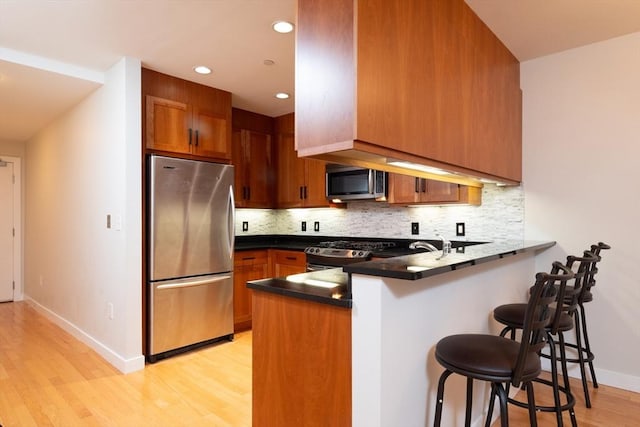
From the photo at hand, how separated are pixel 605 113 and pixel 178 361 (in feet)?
12.9

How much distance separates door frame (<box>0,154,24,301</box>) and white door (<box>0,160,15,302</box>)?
35 millimetres

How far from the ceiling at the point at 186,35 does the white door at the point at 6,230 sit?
238 centimetres

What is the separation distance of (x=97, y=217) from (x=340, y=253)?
89.3 inches

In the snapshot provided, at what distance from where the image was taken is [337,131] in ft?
4.73

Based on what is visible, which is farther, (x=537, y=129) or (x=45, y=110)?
(x=45, y=110)

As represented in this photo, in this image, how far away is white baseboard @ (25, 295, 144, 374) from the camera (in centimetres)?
299

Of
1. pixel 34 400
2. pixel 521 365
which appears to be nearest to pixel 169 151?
pixel 34 400

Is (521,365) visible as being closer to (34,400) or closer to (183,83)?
(34,400)

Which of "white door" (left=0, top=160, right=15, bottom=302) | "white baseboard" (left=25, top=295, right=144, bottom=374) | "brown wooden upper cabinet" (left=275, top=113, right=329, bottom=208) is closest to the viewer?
"white baseboard" (left=25, top=295, right=144, bottom=374)

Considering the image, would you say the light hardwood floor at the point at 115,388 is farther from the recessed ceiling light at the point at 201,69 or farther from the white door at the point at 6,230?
the recessed ceiling light at the point at 201,69

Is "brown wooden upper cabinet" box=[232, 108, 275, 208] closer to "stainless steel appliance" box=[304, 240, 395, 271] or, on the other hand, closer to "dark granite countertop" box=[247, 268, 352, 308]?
"stainless steel appliance" box=[304, 240, 395, 271]

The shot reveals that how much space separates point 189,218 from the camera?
3.39m

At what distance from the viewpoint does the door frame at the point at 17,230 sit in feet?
18.1

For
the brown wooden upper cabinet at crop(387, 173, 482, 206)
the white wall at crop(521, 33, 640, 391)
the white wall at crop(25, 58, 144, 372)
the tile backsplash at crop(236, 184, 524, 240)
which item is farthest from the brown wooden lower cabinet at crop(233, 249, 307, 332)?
the white wall at crop(521, 33, 640, 391)
